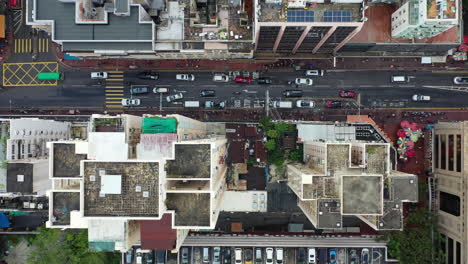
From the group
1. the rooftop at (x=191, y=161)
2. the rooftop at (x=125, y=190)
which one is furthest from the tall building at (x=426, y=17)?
the rooftop at (x=125, y=190)

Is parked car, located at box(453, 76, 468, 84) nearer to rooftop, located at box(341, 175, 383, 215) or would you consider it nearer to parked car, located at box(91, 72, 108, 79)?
rooftop, located at box(341, 175, 383, 215)

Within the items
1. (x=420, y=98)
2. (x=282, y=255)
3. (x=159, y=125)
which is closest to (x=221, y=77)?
(x=159, y=125)

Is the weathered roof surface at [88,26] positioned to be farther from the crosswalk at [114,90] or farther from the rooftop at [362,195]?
the rooftop at [362,195]

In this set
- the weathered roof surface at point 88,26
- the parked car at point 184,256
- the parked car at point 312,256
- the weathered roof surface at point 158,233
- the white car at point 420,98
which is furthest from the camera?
the white car at point 420,98

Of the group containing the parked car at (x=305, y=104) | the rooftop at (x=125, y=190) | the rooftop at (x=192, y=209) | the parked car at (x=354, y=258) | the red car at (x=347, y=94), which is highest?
the red car at (x=347, y=94)

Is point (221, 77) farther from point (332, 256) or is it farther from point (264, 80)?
point (332, 256)

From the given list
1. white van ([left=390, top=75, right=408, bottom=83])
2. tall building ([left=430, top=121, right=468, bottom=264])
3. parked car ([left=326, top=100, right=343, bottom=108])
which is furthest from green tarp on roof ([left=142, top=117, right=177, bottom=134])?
tall building ([left=430, top=121, right=468, bottom=264])

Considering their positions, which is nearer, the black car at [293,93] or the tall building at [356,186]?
the tall building at [356,186]
